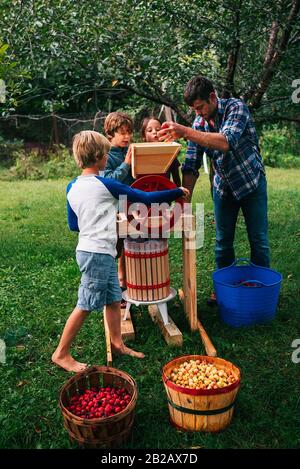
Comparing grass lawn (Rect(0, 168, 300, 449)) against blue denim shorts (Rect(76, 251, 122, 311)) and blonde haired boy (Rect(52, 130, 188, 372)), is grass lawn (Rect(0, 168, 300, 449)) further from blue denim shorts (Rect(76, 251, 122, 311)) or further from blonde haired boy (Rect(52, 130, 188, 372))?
blue denim shorts (Rect(76, 251, 122, 311))

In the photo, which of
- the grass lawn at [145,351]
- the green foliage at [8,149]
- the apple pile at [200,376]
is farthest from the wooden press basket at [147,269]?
the green foliage at [8,149]

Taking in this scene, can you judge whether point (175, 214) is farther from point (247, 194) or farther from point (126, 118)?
point (126, 118)

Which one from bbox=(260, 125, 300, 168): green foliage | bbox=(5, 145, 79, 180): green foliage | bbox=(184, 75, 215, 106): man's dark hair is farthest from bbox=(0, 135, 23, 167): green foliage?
bbox=(184, 75, 215, 106): man's dark hair

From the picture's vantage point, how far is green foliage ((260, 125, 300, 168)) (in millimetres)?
13328

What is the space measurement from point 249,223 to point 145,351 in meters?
1.32

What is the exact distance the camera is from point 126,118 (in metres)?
→ 4.01

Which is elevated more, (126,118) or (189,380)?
(126,118)

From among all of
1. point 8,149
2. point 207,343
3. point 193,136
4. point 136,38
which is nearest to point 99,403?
→ point 207,343

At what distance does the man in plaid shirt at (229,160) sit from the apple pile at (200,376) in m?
1.44

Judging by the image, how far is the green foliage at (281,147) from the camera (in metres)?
13.3

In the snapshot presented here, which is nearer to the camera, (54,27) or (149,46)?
(54,27)

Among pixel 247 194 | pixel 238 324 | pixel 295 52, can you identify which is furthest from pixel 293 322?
pixel 295 52

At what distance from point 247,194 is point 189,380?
1683 mm
